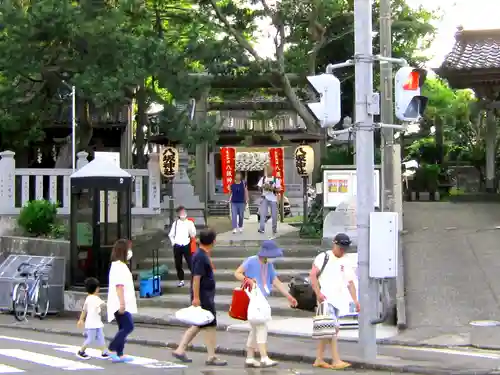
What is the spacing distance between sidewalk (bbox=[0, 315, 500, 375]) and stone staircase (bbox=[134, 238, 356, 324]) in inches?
65.1

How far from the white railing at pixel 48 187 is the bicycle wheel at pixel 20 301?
12.9 ft

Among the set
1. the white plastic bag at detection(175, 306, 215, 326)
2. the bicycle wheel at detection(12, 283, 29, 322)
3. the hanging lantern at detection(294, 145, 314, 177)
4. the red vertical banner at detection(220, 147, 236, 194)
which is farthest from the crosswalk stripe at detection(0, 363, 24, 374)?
the red vertical banner at detection(220, 147, 236, 194)

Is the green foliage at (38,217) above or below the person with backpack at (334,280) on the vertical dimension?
above

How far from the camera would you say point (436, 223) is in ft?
71.7

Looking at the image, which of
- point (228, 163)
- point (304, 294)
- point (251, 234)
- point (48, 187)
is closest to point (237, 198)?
point (251, 234)

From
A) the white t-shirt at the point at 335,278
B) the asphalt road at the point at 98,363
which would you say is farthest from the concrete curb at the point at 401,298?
the white t-shirt at the point at 335,278

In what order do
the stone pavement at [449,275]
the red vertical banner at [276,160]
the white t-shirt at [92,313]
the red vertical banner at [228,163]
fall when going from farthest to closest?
the red vertical banner at [228,163], the red vertical banner at [276,160], the stone pavement at [449,275], the white t-shirt at [92,313]

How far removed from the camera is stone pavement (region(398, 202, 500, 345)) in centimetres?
1427

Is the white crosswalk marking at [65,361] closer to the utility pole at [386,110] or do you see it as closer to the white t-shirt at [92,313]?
the white t-shirt at [92,313]

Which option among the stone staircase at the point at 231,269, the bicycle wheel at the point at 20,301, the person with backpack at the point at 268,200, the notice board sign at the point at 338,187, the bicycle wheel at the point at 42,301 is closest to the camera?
the stone staircase at the point at 231,269

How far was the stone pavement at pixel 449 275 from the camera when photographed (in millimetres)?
14266

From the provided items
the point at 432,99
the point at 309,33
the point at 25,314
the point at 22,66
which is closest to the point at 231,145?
the point at 432,99

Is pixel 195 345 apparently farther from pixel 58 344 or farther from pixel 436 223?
pixel 436 223

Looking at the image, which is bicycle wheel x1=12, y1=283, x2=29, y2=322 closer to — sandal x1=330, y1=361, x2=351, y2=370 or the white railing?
the white railing
